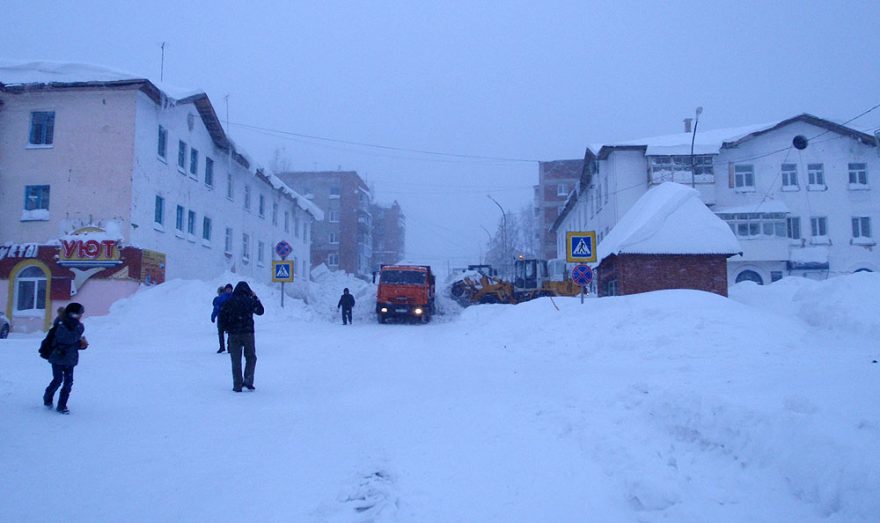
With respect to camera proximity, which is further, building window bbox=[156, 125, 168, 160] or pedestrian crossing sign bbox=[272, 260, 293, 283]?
building window bbox=[156, 125, 168, 160]

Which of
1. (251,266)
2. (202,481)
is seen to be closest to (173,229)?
(251,266)

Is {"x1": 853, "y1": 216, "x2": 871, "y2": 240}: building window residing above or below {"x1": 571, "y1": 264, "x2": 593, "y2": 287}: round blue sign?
above

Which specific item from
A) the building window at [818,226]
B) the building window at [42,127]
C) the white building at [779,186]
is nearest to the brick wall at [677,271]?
the white building at [779,186]

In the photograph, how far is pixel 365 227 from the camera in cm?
8094

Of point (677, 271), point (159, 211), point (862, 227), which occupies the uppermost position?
point (862, 227)

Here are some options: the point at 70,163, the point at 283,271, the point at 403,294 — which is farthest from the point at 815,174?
the point at 70,163

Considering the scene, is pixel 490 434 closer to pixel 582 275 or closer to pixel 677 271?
pixel 582 275

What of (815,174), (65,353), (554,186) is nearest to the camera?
(65,353)

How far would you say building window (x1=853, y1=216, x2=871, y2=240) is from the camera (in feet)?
127

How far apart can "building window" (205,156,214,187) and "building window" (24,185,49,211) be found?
327 inches

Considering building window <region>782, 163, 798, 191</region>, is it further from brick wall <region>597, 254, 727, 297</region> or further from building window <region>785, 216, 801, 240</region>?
brick wall <region>597, 254, 727, 297</region>

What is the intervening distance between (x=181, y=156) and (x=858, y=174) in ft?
135

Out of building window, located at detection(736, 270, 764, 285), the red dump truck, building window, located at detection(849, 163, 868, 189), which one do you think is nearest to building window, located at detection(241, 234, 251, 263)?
the red dump truck

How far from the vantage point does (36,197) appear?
2386cm
